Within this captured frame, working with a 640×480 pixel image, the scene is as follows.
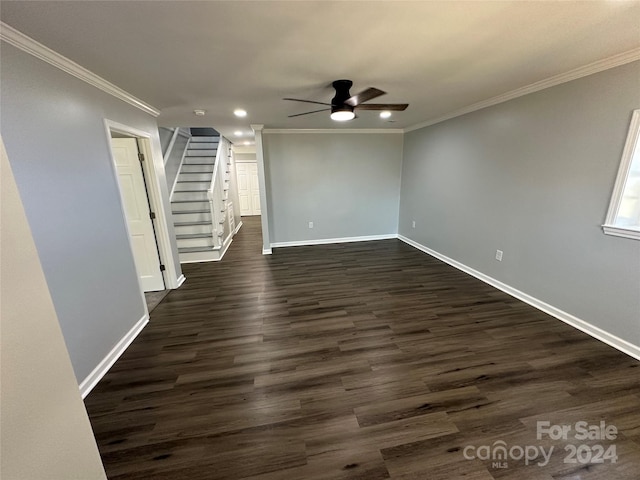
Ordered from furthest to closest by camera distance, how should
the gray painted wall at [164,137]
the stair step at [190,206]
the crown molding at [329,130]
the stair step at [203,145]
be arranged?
1. the stair step at [203,145]
2. the gray painted wall at [164,137]
3. the crown molding at [329,130]
4. the stair step at [190,206]

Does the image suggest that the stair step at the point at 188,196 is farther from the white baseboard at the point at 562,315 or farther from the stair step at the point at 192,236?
the white baseboard at the point at 562,315

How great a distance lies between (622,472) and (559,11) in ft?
8.15

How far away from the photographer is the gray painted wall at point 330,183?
498 centimetres

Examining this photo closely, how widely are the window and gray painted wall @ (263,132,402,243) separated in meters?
3.56

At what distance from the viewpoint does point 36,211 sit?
157 centimetres

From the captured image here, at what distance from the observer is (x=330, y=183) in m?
5.25

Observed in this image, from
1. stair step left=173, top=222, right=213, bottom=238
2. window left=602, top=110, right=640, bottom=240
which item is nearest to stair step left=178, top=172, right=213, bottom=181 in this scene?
stair step left=173, top=222, right=213, bottom=238

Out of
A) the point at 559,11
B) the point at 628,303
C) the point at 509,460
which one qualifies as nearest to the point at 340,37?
the point at 559,11

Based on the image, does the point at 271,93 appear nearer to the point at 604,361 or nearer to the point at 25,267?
the point at 25,267

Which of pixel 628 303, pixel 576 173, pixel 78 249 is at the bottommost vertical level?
pixel 628 303

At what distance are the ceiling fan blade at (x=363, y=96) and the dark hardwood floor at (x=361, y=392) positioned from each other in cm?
209

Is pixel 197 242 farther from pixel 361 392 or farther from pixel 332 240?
pixel 361 392

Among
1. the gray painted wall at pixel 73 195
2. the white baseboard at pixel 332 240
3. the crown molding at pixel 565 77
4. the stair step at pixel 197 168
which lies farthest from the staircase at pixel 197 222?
the crown molding at pixel 565 77

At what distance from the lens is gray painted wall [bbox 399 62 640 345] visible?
2148mm
